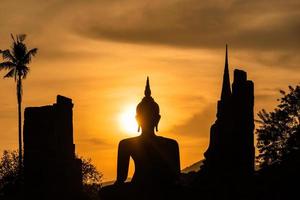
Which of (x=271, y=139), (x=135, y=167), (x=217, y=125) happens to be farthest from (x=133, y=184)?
(x=271, y=139)

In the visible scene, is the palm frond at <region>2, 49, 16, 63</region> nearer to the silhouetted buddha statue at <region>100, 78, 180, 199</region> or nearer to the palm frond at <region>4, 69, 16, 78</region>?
the palm frond at <region>4, 69, 16, 78</region>

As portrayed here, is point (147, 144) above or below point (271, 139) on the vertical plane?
below

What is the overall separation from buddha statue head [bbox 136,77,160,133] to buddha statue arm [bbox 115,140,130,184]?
1.95 feet

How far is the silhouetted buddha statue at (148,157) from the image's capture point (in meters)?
19.2

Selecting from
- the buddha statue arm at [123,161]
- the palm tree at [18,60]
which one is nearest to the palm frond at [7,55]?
the palm tree at [18,60]

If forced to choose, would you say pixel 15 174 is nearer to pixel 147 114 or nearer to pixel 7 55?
pixel 7 55

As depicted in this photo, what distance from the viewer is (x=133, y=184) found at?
19.3m

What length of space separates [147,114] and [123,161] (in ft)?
3.98

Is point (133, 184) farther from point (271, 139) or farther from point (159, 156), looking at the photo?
point (271, 139)

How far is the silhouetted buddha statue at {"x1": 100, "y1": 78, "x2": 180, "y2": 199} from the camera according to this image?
19.2m

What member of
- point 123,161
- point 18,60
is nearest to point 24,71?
point 18,60

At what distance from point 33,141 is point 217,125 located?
44.8 metres

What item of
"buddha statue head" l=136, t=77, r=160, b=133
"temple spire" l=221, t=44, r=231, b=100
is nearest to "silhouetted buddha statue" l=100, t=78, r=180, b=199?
"buddha statue head" l=136, t=77, r=160, b=133

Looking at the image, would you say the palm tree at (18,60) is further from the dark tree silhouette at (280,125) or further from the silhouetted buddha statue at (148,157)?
the silhouetted buddha statue at (148,157)
